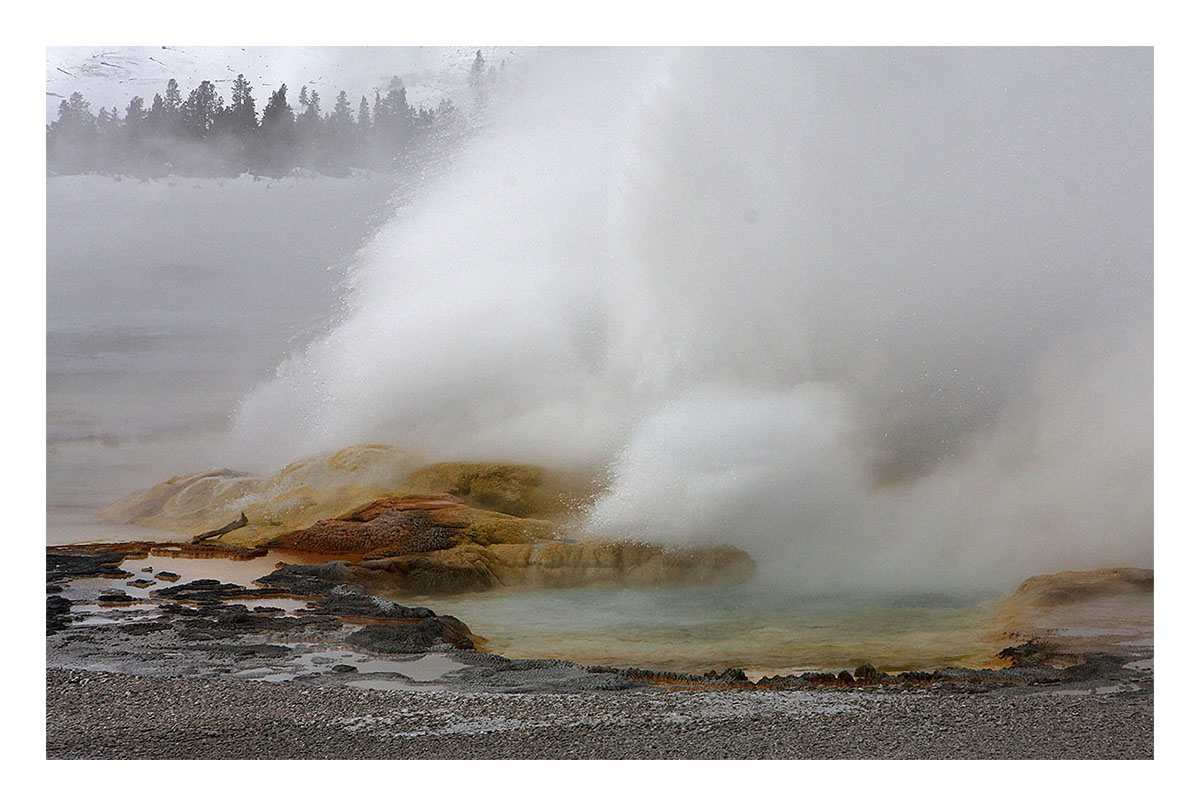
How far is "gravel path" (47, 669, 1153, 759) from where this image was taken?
462cm

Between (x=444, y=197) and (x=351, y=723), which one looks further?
(x=444, y=197)

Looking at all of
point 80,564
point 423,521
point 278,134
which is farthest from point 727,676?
point 278,134

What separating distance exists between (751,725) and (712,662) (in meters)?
0.32

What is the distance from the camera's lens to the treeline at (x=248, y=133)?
4875mm

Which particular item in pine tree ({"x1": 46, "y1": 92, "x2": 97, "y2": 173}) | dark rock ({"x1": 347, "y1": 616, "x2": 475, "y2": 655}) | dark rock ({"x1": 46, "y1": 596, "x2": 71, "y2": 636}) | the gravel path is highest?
pine tree ({"x1": 46, "y1": 92, "x2": 97, "y2": 173})

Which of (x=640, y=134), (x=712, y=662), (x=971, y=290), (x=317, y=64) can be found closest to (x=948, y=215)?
(x=971, y=290)

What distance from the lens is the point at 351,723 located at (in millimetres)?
4621

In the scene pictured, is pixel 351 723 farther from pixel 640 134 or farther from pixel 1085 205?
pixel 1085 205

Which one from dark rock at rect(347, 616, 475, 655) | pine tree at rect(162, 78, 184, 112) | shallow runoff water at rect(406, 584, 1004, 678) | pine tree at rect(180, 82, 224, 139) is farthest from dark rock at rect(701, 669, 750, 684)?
pine tree at rect(162, 78, 184, 112)

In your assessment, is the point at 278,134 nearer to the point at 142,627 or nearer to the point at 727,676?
the point at 142,627

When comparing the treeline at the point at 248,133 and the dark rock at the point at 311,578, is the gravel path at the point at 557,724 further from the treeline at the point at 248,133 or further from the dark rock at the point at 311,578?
the treeline at the point at 248,133

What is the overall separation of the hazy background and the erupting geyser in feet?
0.03

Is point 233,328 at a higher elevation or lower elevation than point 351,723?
higher

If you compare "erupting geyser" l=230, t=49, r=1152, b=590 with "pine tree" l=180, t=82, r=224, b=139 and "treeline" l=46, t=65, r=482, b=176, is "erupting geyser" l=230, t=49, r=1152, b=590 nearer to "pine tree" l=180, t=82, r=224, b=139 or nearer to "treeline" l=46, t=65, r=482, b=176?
"treeline" l=46, t=65, r=482, b=176
